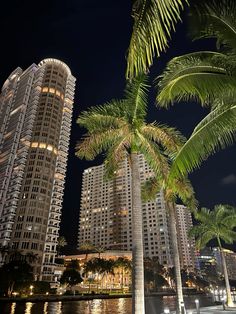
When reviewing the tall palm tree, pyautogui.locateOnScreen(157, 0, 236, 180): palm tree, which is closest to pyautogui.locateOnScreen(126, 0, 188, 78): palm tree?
pyautogui.locateOnScreen(157, 0, 236, 180): palm tree

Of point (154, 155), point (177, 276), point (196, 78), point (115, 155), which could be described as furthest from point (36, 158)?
point (196, 78)

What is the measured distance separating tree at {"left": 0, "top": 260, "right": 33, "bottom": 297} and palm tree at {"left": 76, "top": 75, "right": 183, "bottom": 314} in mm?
61849

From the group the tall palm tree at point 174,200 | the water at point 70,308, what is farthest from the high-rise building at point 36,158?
the tall palm tree at point 174,200

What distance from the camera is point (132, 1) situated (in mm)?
3195

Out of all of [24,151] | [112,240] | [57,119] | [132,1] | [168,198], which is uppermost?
[57,119]

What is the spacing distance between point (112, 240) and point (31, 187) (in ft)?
300

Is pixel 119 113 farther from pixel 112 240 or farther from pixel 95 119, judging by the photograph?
pixel 112 240

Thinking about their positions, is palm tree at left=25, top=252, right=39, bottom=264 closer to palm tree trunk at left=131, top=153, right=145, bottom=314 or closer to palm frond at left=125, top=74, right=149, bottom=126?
palm tree trunk at left=131, top=153, right=145, bottom=314

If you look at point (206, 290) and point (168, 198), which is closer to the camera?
point (168, 198)

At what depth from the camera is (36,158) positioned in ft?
363

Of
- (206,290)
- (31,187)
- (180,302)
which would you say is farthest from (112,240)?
(180,302)

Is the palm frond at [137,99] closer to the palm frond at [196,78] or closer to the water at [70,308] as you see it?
the palm frond at [196,78]

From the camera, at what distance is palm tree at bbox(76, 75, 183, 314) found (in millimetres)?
11312

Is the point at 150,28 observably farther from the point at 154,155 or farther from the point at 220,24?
the point at 154,155
